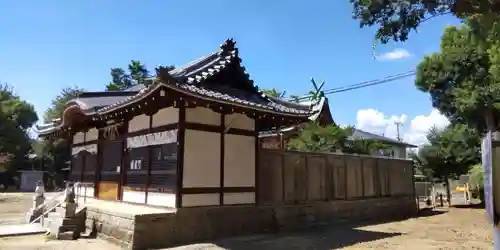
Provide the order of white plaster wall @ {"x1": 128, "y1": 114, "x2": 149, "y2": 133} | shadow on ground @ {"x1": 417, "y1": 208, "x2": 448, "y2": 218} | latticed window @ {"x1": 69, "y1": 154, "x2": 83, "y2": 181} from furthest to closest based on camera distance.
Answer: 1. shadow on ground @ {"x1": 417, "y1": 208, "x2": 448, "y2": 218}
2. latticed window @ {"x1": 69, "y1": 154, "x2": 83, "y2": 181}
3. white plaster wall @ {"x1": 128, "y1": 114, "x2": 149, "y2": 133}

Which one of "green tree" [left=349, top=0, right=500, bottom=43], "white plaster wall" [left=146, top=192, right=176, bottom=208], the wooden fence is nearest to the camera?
"green tree" [left=349, top=0, right=500, bottom=43]

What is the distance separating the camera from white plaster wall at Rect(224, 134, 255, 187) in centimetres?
960

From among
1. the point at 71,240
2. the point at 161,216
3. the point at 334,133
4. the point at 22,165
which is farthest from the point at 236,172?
the point at 22,165

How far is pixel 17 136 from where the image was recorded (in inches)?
1355

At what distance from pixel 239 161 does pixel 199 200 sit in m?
1.55

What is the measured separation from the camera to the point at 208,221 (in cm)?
905

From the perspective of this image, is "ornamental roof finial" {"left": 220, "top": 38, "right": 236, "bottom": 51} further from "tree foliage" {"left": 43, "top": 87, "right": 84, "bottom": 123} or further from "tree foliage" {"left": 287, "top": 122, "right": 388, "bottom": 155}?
"tree foliage" {"left": 43, "top": 87, "right": 84, "bottom": 123}

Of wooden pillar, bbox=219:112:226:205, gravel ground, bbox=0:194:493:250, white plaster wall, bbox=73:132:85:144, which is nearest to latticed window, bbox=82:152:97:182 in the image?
white plaster wall, bbox=73:132:85:144

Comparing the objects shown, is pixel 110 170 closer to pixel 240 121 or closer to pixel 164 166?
pixel 164 166

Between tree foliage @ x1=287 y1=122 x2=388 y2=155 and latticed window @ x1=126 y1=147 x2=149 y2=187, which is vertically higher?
tree foliage @ x1=287 y1=122 x2=388 y2=155

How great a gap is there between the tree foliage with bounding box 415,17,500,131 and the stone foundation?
820cm

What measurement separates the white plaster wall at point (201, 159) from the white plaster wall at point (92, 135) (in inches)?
229

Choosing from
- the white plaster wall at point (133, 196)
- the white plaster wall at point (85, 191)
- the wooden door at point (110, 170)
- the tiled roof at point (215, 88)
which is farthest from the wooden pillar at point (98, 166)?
the white plaster wall at point (133, 196)

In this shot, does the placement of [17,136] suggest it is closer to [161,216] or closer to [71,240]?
[71,240]
